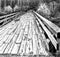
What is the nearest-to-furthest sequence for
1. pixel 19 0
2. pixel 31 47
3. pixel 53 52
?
pixel 53 52
pixel 31 47
pixel 19 0

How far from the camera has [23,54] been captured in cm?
347

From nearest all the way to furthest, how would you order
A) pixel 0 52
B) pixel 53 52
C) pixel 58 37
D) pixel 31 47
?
pixel 58 37
pixel 53 52
pixel 0 52
pixel 31 47

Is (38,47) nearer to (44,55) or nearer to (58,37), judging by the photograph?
(44,55)

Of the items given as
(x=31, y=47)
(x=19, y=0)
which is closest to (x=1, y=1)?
(x=19, y=0)

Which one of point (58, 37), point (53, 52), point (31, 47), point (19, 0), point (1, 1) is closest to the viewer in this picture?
point (58, 37)

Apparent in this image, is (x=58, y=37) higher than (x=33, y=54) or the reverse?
higher

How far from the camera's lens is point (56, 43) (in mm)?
2852

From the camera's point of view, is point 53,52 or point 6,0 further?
point 6,0

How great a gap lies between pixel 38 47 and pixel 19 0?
11143 cm

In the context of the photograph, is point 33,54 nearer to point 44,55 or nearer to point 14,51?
point 44,55

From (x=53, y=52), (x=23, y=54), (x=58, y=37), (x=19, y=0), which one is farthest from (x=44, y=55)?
(x=19, y=0)

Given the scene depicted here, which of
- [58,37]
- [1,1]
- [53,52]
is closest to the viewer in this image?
[58,37]

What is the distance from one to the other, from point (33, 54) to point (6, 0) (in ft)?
325

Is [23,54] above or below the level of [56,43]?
below
